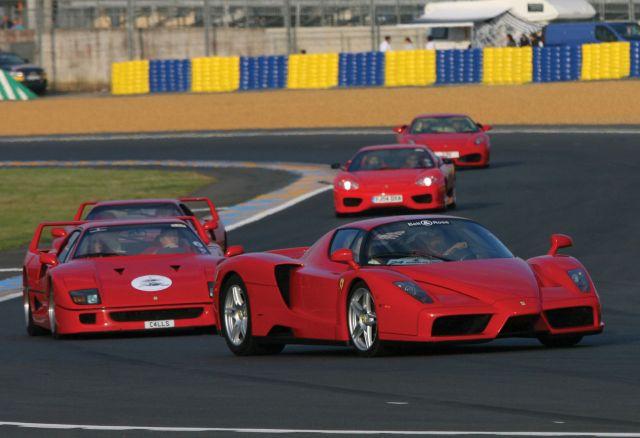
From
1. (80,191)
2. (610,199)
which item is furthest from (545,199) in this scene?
(80,191)

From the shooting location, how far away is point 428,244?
11867mm

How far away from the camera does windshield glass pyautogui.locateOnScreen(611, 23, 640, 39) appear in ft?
179

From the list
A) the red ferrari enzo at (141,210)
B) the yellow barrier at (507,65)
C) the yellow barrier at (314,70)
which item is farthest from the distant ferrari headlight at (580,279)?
the yellow barrier at (314,70)

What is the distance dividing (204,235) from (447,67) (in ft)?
121

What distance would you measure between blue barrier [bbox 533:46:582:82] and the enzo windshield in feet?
126

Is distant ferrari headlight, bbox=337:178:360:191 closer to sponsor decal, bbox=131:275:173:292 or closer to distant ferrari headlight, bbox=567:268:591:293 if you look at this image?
sponsor decal, bbox=131:275:173:292

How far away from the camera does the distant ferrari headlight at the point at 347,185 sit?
27047 mm

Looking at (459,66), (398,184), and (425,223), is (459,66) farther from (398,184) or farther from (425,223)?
(425,223)

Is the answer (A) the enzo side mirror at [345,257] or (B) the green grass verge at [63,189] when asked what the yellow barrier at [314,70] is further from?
(A) the enzo side mirror at [345,257]

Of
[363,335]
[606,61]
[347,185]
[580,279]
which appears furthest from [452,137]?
[363,335]

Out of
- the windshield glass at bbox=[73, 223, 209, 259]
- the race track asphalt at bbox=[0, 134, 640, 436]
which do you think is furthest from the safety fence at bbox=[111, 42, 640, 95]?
the windshield glass at bbox=[73, 223, 209, 259]

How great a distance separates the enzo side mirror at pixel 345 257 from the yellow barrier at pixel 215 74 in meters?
45.3

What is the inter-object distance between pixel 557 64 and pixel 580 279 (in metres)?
39.2

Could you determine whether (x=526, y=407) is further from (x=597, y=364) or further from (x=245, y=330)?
(x=245, y=330)
